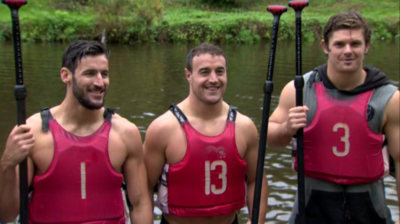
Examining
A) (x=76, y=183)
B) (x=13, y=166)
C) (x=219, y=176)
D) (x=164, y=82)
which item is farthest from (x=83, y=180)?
(x=164, y=82)

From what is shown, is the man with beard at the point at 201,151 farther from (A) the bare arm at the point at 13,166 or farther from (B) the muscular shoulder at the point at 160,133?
(A) the bare arm at the point at 13,166

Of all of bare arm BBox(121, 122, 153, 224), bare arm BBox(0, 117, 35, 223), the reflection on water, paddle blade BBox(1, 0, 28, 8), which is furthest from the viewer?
the reflection on water

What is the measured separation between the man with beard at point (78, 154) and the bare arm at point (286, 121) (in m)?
1.16

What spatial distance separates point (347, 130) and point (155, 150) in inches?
58.2

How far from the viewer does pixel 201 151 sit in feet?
12.4

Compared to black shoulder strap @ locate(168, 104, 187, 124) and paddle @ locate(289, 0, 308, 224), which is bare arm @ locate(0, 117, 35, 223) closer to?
black shoulder strap @ locate(168, 104, 187, 124)

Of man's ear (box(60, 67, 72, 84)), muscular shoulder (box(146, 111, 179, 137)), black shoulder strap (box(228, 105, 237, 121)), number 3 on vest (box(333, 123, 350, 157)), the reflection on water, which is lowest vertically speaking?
the reflection on water

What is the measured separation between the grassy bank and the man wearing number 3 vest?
1109 inches

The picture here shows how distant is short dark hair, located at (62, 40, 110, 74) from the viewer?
11.3 feet

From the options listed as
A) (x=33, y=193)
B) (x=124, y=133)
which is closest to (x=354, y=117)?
(x=124, y=133)

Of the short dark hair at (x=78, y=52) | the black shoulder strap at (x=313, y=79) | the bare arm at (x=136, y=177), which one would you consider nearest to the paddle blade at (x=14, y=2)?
the short dark hair at (x=78, y=52)

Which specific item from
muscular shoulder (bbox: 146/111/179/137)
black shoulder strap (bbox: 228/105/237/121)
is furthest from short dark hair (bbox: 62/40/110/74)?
black shoulder strap (bbox: 228/105/237/121)

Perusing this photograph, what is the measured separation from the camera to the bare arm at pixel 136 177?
360 cm

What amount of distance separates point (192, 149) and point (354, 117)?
126cm
